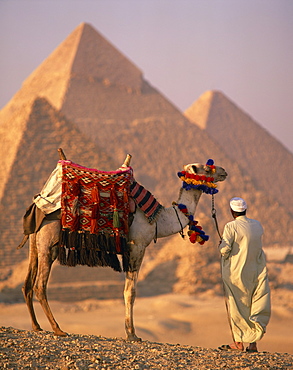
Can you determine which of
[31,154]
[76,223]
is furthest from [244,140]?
[76,223]

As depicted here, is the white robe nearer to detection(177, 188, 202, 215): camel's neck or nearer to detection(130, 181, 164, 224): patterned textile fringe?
detection(177, 188, 202, 215): camel's neck

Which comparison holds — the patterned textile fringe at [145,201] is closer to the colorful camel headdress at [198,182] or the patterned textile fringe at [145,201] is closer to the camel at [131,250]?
the camel at [131,250]

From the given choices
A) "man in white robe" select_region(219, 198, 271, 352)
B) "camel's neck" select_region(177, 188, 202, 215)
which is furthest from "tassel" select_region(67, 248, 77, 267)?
"man in white robe" select_region(219, 198, 271, 352)

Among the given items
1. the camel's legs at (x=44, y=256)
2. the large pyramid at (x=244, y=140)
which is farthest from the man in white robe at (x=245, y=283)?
the large pyramid at (x=244, y=140)

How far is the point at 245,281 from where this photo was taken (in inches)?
253

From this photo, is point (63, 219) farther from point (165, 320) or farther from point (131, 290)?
point (165, 320)

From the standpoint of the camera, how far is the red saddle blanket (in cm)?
651

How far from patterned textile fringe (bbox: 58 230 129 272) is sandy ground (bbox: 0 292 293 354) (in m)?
8.10

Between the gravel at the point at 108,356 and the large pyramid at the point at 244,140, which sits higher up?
the large pyramid at the point at 244,140

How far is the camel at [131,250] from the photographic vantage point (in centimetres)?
648

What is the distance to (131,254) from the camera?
261 inches

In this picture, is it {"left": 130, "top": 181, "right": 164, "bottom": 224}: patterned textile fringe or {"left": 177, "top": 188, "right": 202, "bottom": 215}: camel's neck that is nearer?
{"left": 130, "top": 181, "right": 164, "bottom": 224}: patterned textile fringe

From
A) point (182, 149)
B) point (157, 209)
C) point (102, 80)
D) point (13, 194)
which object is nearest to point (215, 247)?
point (13, 194)

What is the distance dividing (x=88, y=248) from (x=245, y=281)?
54.0 inches
